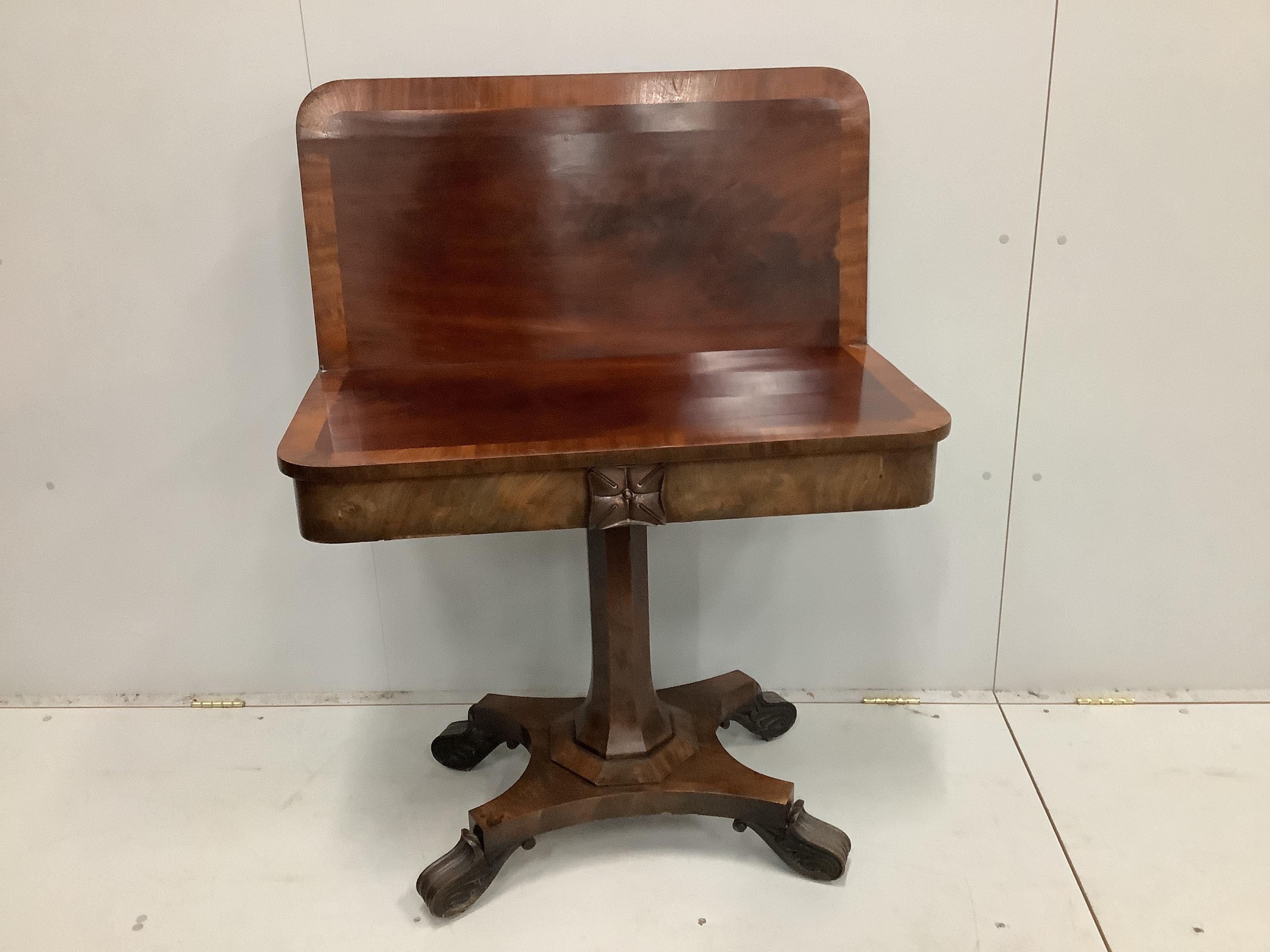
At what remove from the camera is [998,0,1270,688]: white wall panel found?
1.59m

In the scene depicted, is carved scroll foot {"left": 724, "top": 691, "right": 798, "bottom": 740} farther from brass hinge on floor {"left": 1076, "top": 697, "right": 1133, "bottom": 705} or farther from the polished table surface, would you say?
the polished table surface

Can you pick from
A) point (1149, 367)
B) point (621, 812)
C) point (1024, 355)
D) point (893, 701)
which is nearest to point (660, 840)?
point (621, 812)

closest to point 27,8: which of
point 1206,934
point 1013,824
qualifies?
point 1013,824

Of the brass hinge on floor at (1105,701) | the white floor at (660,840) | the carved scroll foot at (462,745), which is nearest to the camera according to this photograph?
the white floor at (660,840)

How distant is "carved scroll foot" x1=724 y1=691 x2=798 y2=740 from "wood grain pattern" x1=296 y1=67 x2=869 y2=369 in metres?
0.72

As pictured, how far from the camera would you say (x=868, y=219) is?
5.10ft

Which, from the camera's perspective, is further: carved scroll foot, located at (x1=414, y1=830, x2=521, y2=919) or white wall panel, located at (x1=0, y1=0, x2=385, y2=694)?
white wall panel, located at (x1=0, y1=0, x2=385, y2=694)

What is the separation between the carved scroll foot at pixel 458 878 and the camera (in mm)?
1459

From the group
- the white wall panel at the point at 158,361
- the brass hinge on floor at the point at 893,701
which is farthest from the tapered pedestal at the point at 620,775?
the white wall panel at the point at 158,361

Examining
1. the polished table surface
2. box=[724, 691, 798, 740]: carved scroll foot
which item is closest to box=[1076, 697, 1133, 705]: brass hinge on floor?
box=[724, 691, 798, 740]: carved scroll foot

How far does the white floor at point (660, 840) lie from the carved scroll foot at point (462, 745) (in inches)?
0.9

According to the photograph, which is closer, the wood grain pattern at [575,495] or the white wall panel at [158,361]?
the wood grain pattern at [575,495]

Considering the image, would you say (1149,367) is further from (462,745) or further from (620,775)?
(462,745)

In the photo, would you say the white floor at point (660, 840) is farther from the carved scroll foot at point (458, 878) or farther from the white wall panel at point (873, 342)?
the white wall panel at point (873, 342)
